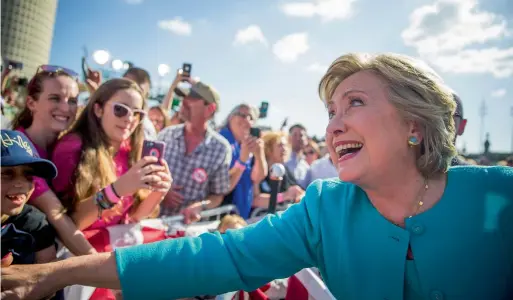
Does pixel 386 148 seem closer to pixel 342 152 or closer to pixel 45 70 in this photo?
pixel 342 152

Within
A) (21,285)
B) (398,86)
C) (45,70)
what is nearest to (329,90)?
(398,86)

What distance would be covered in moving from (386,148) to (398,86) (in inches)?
12.5

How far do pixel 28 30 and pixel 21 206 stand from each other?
92.9m

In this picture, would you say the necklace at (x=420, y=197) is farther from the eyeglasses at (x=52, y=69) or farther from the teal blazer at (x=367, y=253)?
the eyeglasses at (x=52, y=69)

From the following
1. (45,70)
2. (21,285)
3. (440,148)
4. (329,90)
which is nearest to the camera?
(21,285)

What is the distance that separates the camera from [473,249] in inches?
50.2

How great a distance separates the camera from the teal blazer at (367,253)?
4.17 ft

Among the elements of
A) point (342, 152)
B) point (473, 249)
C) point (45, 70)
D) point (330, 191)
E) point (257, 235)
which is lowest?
point (257, 235)

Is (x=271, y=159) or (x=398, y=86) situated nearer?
(x=398, y=86)

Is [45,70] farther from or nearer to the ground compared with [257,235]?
farther from the ground

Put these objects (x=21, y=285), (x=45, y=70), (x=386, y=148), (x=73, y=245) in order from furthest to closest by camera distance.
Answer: (x=45, y=70) < (x=73, y=245) < (x=386, y=148) < (x=21, y=285)

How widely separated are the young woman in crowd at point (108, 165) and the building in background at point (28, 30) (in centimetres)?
7906

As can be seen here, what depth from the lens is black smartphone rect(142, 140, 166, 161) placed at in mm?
2346

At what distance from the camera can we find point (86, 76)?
4.43 meters
